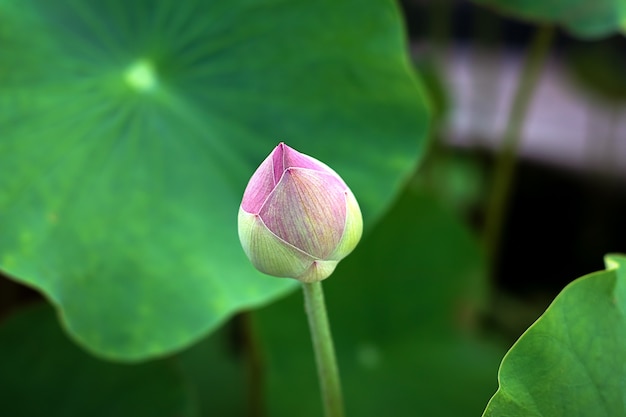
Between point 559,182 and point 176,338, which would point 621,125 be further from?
point 176,338

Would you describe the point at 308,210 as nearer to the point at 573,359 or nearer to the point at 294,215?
the point at 294,215

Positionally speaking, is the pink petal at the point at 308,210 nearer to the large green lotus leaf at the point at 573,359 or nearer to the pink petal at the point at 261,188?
the pink petal at the point at 261,188

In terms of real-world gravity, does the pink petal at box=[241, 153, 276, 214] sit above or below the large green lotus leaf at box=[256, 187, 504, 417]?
above

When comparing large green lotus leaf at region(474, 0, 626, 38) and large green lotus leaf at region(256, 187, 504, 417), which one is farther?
large green lotus leaf at region(256, 187, 504, 417)

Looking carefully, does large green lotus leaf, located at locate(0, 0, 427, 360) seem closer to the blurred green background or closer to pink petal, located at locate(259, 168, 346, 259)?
the blurred green background

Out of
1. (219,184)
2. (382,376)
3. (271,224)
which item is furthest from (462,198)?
(271,224)

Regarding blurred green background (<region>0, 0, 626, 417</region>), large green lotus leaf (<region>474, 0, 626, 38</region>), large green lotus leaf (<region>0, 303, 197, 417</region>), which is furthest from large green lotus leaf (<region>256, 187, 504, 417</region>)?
large green lotus leaf (<region>474, 0, 626, 38</region>)

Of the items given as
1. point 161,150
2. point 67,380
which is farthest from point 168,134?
point 67,380
